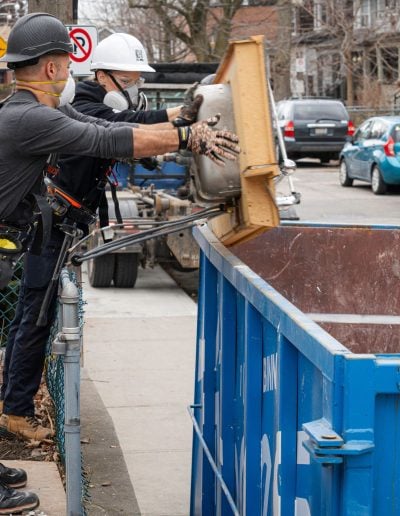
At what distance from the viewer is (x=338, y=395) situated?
2227 mm

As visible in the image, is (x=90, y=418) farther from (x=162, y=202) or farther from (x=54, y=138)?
(x=162, y=202)

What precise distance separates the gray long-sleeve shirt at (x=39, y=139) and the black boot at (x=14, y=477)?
1.26m

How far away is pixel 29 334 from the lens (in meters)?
5.32

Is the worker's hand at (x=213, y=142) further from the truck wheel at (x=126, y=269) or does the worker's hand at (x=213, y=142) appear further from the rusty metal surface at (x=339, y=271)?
the truck wheel at (x=126, y=269)

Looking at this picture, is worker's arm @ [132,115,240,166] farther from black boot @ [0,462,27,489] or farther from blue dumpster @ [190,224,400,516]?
black boot @ [0,462,27,489]

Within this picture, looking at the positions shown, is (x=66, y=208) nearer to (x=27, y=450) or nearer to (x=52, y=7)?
(x=27, y=450)

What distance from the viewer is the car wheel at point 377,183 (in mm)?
22584

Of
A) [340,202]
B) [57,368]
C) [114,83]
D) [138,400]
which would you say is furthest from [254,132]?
[340,202]

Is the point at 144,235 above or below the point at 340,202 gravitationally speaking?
above

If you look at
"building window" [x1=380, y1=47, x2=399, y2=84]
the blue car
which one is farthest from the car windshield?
"building window" [x1=380, y1=47, x2=399, y2=84]

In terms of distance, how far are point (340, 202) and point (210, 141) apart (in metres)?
18.0

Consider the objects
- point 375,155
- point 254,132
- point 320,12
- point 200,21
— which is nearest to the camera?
point 254,132

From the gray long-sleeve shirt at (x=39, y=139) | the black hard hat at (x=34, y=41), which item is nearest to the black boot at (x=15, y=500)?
the gray long-sleeve shirt at (x=39, y=139)

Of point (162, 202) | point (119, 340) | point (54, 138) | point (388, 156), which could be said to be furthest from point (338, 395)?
point (388, 156)
